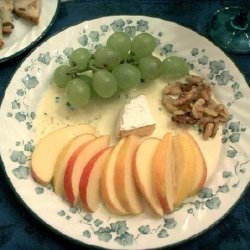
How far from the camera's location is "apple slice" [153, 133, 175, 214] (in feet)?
2.61

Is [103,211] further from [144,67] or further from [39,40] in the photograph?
[39,40]

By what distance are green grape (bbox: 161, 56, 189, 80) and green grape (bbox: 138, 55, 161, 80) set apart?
22 mm

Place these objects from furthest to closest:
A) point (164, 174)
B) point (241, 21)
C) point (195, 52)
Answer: point (241, 21), point (195, 52), point (164, 174)

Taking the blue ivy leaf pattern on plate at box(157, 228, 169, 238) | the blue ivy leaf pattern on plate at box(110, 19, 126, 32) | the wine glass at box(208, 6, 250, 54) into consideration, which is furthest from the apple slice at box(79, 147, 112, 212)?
the wine glass at box(208, 6, 250, 54)

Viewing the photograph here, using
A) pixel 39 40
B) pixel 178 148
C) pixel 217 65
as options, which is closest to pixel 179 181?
pixel 178 148

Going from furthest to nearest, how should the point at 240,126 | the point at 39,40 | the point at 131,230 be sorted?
the point at 39,40, the point at 240,126, the point at 131,230

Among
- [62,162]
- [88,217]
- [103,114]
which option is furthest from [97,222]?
[103,114]

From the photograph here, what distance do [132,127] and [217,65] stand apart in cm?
24

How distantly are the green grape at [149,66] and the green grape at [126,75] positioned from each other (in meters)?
0.01

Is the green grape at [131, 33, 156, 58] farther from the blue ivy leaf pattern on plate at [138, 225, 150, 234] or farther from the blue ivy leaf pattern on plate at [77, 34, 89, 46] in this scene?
the blue ivy leaf pattern on plate at [138, 225, 150, 234]

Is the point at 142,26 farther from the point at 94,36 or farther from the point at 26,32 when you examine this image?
the point at 26,32

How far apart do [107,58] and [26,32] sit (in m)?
0.24

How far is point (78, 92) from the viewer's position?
2.99 feet

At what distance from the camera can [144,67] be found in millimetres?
945
